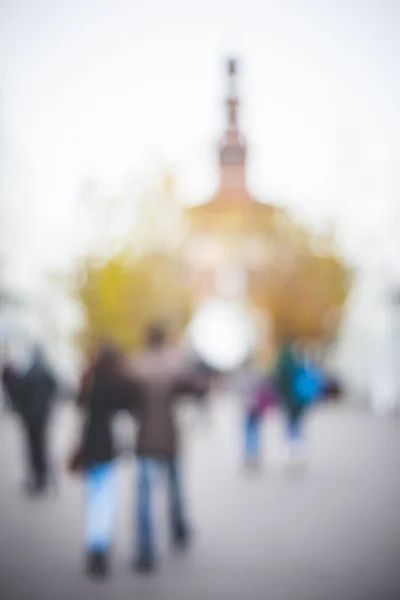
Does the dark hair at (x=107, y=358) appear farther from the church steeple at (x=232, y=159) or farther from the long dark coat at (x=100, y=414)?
the church steeple at (x=232, y=159)

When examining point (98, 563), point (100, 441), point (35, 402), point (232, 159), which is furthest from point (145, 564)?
point (232, 159)

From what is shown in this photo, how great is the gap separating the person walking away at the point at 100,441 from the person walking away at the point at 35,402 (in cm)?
315

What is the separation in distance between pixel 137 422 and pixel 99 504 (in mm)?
617

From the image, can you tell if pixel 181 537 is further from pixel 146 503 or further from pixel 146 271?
pixel 146 271

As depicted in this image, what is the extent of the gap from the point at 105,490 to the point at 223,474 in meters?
4.77

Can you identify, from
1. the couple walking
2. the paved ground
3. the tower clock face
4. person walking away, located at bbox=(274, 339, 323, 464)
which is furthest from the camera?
the tower clock face

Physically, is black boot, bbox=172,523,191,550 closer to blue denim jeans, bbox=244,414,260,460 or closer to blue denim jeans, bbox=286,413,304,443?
blue denim jeans, bbox=286,413,304,443

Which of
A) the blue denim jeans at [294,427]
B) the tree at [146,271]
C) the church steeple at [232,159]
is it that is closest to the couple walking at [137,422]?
the blue denim jeans at [294,427]

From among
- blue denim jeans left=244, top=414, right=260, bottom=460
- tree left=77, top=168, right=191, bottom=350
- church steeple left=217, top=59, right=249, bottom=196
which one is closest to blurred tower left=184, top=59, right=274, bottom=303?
church steeple left=217, top=59, right=249, bottom=196

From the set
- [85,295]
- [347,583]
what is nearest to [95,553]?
[347,583]

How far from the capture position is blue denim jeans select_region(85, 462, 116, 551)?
5.24 metres

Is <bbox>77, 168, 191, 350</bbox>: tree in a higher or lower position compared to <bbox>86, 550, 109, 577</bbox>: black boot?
higher

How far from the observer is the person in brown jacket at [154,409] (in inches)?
212

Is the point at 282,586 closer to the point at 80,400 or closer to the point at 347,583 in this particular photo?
the point at 347,583
